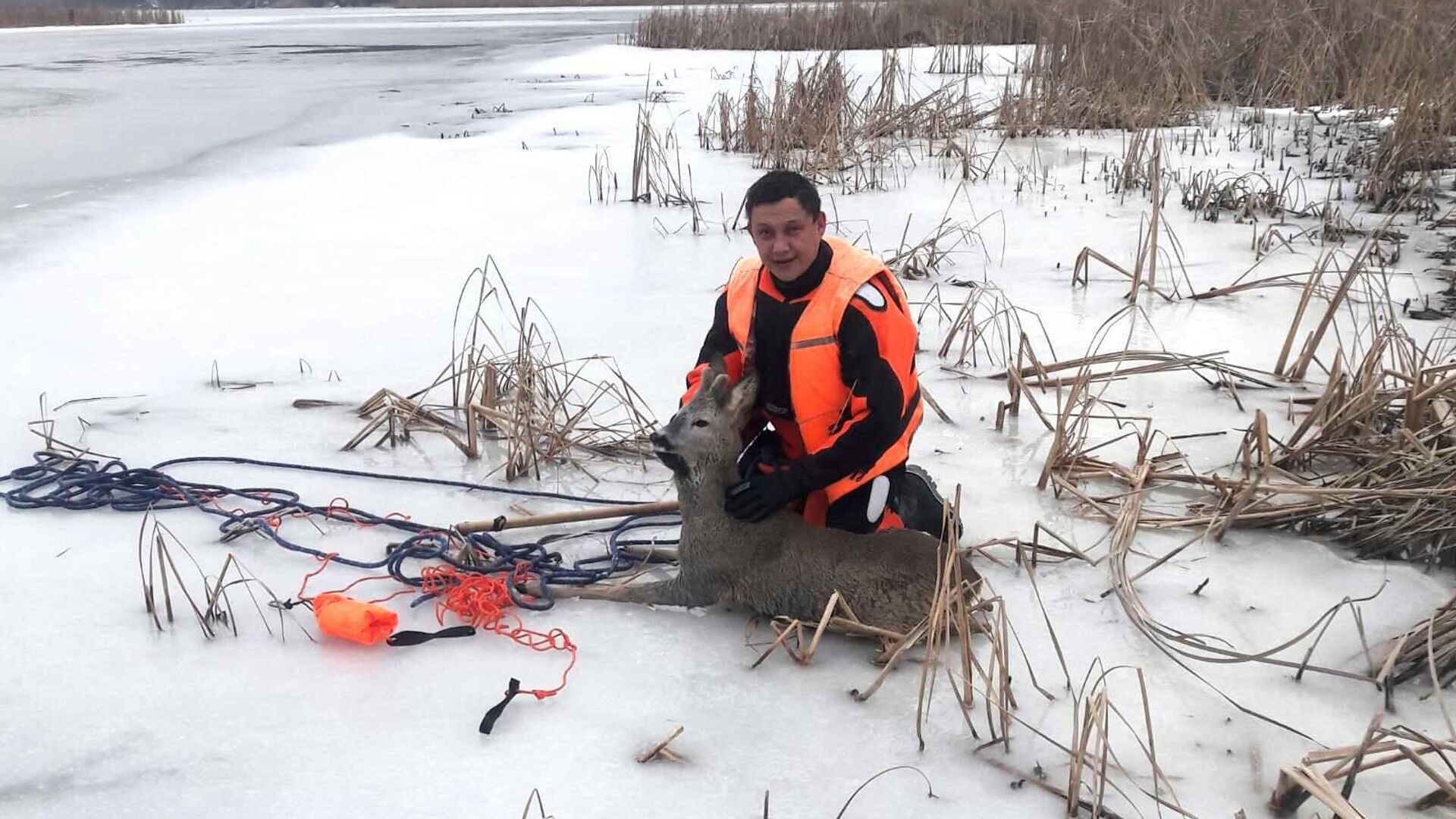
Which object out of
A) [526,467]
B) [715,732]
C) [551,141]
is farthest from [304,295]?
[551,141]

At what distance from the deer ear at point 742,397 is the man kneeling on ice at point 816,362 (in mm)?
107

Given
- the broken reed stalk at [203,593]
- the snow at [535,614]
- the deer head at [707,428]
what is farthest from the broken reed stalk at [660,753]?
the broken reed stalk at [203,593]

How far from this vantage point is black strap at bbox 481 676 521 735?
2.58 metres

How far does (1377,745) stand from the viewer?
94.1 inches

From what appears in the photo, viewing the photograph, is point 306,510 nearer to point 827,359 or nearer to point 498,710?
point 498,710

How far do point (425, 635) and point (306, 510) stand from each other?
90 centimetres

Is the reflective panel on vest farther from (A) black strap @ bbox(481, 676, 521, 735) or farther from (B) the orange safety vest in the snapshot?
(A) black strap @ bbox(481, 676, 521, 735)

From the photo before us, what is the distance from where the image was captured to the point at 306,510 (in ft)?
11.9

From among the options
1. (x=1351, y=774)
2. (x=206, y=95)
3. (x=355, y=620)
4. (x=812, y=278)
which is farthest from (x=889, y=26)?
(x=1351, y=774)

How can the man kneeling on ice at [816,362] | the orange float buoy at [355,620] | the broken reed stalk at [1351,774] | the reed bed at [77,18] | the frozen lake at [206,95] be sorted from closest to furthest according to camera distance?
the broken reed stalk at [1351,774], the orange float buoy at [355,620], the man kneeling on ice at [816,362], the frozen lake at [206,95], the reed bed at [77,18]

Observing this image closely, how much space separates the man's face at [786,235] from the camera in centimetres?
297

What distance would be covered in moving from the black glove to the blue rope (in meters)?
0.54

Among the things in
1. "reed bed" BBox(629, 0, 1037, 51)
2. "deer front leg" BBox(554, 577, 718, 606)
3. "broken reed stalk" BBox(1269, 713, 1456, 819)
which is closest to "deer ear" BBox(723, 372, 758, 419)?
"deer front leg" BBox(554, 577, 718, 606)

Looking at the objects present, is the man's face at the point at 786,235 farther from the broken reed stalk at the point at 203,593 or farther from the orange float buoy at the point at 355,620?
the broken reed stalk at the point at 203,593
